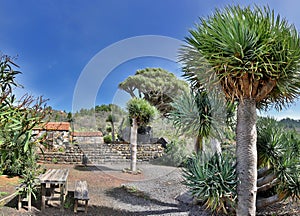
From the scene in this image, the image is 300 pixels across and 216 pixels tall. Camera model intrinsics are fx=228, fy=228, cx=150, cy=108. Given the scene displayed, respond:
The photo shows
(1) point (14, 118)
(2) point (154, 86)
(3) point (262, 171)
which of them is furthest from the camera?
(2) point (154, 86)

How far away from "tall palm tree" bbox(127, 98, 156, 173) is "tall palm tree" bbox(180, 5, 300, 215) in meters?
6.17

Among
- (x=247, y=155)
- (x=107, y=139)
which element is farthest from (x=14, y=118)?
(x=107, y=139)

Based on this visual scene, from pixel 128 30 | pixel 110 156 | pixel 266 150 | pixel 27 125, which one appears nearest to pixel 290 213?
pixel 266 150

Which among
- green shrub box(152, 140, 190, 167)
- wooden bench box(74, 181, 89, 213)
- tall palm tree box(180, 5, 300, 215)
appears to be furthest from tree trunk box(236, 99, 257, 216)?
green shrub box(152, 140, 190, 167)

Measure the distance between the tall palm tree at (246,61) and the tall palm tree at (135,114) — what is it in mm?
6175

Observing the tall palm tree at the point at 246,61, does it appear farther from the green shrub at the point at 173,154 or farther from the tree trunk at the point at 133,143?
the green shrub at the point at 173,154

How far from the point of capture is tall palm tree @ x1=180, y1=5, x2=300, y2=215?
10.2 feet

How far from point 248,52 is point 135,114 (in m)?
7.30

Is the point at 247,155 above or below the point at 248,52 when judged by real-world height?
below

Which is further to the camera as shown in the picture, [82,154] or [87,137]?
[87,137]

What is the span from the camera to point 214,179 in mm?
Result: 3762

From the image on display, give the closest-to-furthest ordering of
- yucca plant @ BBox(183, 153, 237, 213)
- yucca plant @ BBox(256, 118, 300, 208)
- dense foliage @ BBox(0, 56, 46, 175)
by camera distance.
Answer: dense foliage @ BBox(0, 56, 46, 175) → yucca plant @ BBox(183, 153, 237, 213) → yucca plant @ BBox(256, 118, 300, 208)

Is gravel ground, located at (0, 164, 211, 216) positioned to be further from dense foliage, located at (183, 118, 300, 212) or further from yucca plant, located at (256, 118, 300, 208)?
yucca plant, located at (256, 118, 300, 208)

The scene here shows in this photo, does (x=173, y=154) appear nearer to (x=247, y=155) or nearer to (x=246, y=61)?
(x=247, y=155)
